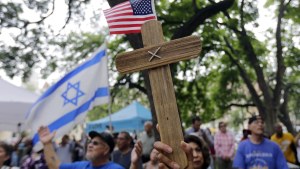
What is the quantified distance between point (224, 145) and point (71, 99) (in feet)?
18.7

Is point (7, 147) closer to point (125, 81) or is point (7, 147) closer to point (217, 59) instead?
point (125, 81)

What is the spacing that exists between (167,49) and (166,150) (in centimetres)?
60

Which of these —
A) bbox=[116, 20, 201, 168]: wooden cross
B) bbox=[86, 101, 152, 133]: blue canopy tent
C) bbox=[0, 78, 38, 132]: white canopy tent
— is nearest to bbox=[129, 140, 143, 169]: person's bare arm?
bbox=[116, 20, 201, 168]: wooden cross

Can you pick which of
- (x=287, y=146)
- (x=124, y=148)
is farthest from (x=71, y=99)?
(x=287, y=146)

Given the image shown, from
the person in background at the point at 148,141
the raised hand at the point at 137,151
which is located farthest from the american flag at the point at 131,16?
the person in background at the point at 148,141

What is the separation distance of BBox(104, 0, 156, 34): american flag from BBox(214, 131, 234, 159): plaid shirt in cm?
761

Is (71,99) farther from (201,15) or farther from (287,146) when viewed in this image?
(287,146)

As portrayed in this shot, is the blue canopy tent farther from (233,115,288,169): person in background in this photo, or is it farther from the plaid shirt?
(233,115,288,169): person in background

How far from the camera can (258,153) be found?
184 inches

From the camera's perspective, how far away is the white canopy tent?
27.2ft

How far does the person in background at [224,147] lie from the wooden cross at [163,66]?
860cm

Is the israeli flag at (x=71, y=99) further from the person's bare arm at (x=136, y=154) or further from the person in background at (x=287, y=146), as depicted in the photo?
the person in background at (x=287, y=146)

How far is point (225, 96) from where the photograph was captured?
1928 cm

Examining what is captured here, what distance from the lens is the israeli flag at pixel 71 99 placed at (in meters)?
6.11
